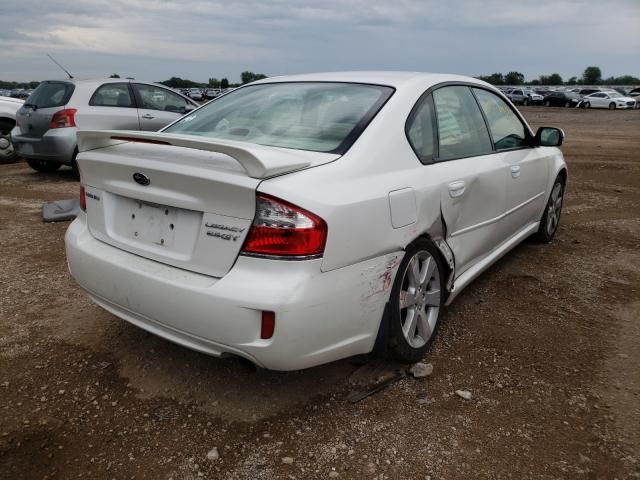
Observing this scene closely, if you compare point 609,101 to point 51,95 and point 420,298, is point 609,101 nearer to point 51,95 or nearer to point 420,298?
point 51,95

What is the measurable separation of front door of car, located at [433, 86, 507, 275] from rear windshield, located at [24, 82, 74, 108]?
664 cm

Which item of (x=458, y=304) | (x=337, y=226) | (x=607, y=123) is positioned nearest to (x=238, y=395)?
(x=337, y=226)

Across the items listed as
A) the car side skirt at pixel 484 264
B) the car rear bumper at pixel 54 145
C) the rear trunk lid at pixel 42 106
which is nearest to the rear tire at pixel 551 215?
the car side skirt at pixel 484 264

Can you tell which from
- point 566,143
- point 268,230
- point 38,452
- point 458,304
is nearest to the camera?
point 268,230

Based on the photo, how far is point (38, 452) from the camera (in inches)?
89.1

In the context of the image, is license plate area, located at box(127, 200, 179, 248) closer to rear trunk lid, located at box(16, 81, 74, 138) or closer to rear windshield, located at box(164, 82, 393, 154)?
rear windshield, located at box(164, 82, 393, 154)

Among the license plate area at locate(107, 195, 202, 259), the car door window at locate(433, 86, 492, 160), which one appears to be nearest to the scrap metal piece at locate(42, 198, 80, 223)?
the license plate area at locate(107, 195, 202, 259)

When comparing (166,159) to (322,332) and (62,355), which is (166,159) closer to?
(322,332)

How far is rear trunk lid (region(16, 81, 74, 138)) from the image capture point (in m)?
8.07

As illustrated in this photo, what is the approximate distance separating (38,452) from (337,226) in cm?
156

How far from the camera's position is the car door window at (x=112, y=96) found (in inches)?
324

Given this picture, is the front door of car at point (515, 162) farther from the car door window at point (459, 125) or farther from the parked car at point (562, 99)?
the parked car at point (562, 99)

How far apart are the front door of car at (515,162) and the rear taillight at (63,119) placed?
6.33 metres

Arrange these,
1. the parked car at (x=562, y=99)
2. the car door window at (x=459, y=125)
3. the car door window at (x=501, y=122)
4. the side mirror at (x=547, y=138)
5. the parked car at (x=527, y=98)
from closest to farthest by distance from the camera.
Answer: the car door window at (x=459, y=125) → the car door window at (x=501, y=122) → the side mirror at (x=547, y=138) → the parked car at (x=562, y=99) → the parked car at (x=527, y=98)
